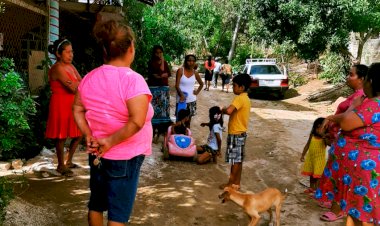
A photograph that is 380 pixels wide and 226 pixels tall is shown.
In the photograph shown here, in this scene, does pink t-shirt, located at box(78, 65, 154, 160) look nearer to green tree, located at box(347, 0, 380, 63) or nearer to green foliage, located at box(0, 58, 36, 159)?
green foliage, located at box(0, 58, 36, 159)

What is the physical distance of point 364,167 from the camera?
10.2 feet

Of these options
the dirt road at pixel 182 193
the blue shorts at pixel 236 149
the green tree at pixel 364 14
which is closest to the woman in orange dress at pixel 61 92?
the dirt road at pixel 182 193

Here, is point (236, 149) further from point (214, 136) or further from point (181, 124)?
point (181, 124)

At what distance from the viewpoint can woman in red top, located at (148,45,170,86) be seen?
284 inches

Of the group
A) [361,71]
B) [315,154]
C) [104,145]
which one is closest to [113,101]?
[104,145]

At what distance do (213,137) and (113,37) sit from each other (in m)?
4.28

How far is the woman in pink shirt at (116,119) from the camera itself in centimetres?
229

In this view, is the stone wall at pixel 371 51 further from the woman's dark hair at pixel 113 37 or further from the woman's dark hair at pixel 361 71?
the woman's dark hair at pixel 113 37

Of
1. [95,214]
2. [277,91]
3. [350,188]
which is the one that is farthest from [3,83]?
[277,91]

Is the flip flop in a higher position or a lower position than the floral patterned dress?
lower

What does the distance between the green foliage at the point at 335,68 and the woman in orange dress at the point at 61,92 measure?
15.6 metres

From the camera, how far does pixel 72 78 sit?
15.8ft

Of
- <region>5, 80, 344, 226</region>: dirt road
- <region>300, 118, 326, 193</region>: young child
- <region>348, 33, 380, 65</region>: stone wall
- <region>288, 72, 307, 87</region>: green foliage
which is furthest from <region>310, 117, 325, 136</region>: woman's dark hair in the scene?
<region>288, 72, 307, 87</region>: green foliage

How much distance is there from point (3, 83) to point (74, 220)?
4.98 ft
